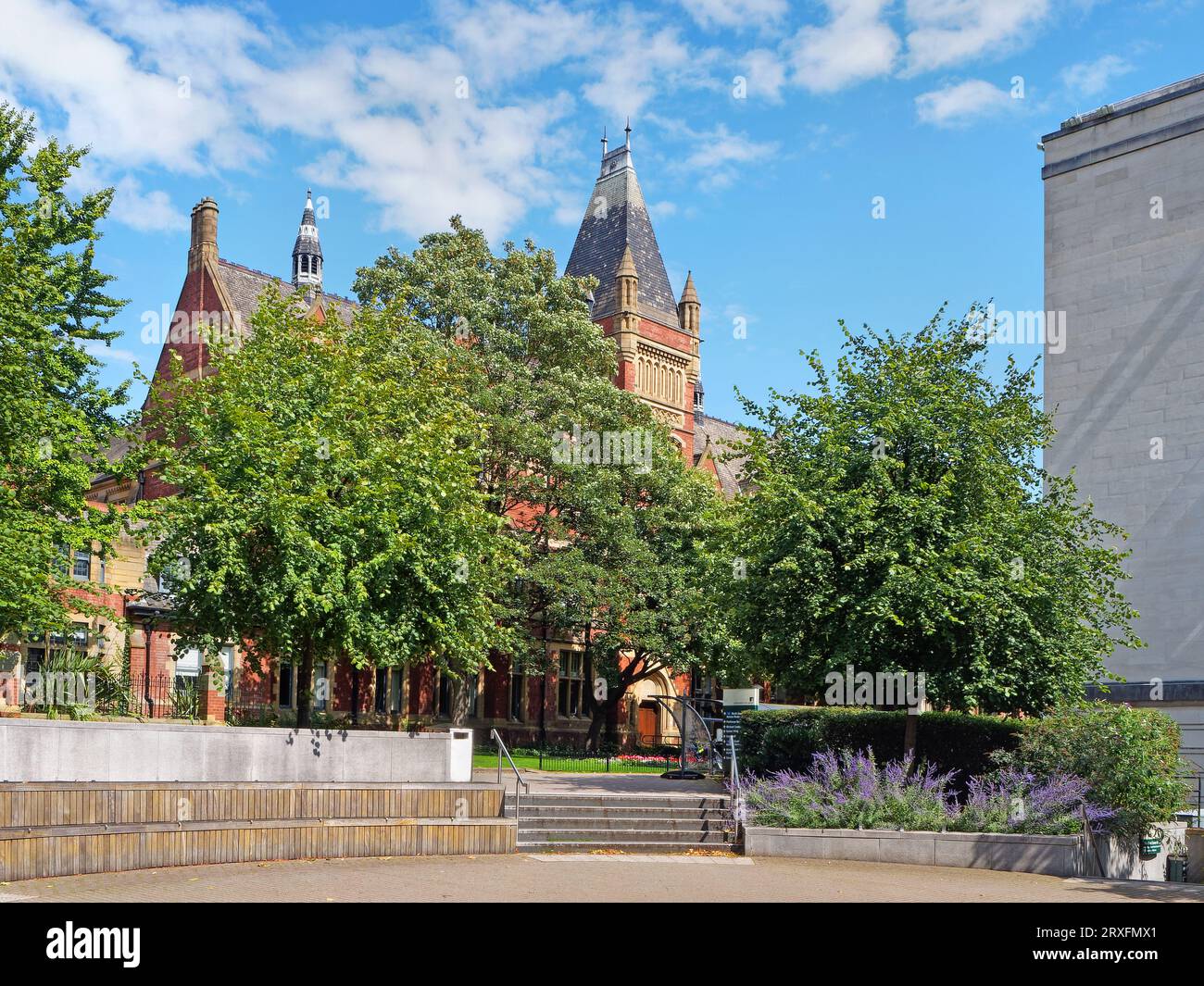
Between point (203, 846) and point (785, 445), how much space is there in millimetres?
13285

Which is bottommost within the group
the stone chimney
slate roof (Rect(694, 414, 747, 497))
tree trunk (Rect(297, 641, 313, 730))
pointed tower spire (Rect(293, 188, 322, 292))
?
tree trunk (Rect(297, 641, 313, 730))

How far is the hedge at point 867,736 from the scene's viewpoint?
2131 cm

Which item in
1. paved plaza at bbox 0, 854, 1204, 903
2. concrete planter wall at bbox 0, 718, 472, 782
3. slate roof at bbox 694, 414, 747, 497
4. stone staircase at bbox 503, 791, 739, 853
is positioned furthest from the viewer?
slate roof at bbox 694, 414, 747, 497

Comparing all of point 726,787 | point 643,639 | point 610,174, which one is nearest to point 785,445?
point 726,787

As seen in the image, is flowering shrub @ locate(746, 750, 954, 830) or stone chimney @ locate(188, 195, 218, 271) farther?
stone chimney @ locate(188, 195, 218, 271)

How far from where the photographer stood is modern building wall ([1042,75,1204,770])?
108 feet

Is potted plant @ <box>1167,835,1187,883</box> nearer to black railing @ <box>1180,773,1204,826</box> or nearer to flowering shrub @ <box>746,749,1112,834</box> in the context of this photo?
black railing @ <box>1180,773,1204,826</box>

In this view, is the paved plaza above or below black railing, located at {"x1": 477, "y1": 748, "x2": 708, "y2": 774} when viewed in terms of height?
above

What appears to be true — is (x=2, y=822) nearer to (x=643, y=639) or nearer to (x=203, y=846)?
(x=203, y=846)

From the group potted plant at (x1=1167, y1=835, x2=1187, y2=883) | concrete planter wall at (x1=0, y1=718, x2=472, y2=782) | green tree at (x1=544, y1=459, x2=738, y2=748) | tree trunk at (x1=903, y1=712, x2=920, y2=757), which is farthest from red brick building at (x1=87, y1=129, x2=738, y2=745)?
potted plant at (x1=1167, y1=835, x2=1187, y2=883)

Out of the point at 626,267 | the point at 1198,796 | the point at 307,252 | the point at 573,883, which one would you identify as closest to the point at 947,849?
the point at 573,883

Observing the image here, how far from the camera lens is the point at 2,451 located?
21469mm

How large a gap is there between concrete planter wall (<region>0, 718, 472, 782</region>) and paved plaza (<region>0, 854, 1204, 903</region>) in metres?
1.96

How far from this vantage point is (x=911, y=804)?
18438 millimetres
